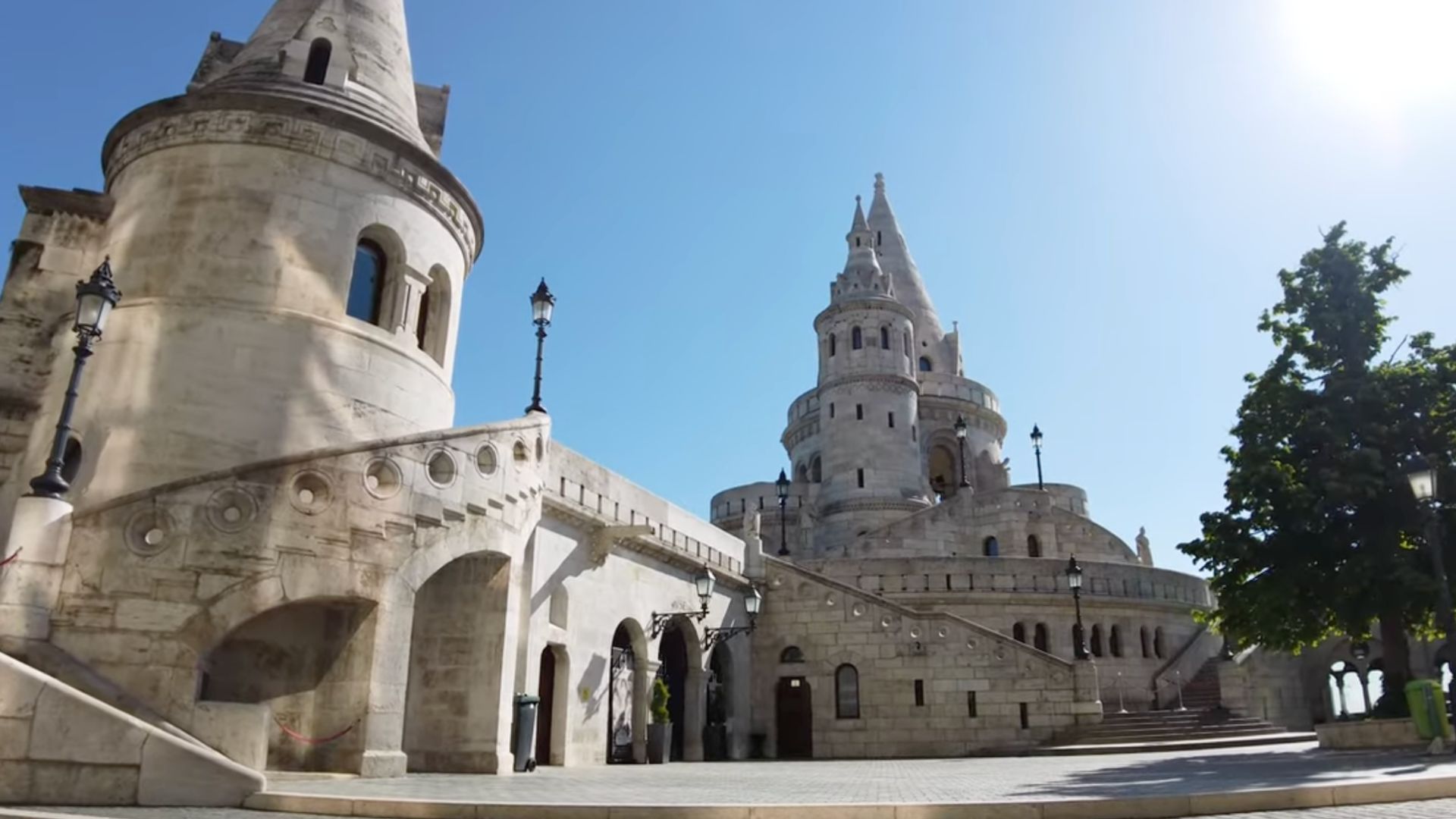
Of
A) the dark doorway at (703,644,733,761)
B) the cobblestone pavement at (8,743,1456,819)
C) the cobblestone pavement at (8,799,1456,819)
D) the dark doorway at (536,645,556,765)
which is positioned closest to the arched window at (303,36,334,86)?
the dark doorway at (536,645,556,765)

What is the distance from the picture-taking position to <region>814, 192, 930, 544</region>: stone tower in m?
43.8

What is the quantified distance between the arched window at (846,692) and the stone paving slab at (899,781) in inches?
275

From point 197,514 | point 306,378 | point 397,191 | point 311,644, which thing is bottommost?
point 311,644

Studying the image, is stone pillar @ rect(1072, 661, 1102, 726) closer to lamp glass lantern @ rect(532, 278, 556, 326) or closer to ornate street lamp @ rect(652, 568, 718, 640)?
ornate street lamp @ rect(652, 568, 718, 640)

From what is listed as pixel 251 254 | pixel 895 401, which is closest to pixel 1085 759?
pixel 251 254

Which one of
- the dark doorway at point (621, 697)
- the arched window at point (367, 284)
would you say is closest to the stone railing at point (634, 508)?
the dark doorway at point (621, 697)

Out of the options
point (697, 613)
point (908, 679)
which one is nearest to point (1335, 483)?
point (908, 679)

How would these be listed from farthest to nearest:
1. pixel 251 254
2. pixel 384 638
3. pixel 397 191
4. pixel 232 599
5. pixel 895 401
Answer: pixel 895 401
pixel 397 191
pixel 251 254
pixel 384 638
pixel 232 599

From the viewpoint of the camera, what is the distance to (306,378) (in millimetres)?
13805

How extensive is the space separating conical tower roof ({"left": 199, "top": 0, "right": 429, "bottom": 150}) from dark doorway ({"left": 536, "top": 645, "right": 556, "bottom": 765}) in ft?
30.3

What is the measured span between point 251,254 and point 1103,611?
28.4m

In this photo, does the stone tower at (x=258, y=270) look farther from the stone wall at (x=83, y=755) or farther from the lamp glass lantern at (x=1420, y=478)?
the lamp glass lantern at (x=1420, y=478)

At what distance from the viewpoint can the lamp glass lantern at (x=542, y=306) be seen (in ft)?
55.7

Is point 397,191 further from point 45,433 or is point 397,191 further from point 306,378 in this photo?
point 45,433
